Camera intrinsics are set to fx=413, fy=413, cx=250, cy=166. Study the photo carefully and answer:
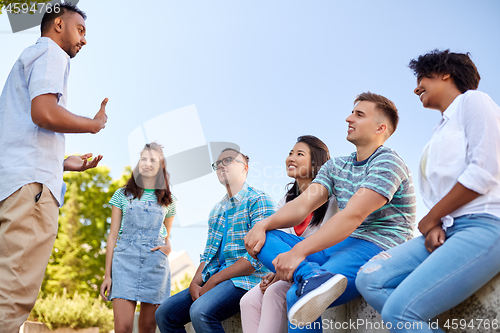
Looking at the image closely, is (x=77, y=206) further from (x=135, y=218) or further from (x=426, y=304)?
(x=426, y=304)

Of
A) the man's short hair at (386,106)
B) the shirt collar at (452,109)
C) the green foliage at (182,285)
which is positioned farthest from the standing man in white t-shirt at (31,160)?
the green foliage at (182,285)

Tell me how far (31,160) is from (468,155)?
233cm

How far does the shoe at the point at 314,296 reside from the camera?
196cm

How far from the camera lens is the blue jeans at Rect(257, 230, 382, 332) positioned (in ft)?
7.08

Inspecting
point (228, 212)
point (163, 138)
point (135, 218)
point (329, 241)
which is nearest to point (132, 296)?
point (135, 218)

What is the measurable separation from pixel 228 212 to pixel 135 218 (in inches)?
43.7

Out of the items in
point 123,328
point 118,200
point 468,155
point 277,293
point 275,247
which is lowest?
point 123,328

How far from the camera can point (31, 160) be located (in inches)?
93.4

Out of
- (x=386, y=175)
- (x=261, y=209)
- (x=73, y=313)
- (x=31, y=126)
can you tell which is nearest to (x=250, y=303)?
(x=261, y=209)

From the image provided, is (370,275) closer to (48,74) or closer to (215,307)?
(215,307)

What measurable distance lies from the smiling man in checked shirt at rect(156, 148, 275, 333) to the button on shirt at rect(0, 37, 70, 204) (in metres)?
1.36

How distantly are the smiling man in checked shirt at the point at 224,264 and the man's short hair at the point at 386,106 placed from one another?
118cm

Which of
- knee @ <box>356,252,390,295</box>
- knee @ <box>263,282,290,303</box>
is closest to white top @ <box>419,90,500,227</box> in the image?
knee @ <box>356,252,390,295</box>

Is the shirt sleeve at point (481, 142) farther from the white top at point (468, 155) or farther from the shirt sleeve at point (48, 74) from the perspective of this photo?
the shirt sleeve at point (48, 74)
